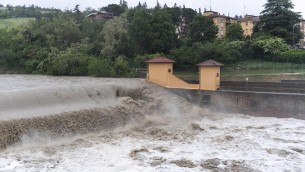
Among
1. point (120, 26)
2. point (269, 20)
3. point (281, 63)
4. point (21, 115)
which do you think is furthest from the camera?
point (269, 20)

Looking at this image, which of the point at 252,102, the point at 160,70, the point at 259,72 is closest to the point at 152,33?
the point at 259,72

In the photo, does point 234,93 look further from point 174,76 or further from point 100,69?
point 100,69

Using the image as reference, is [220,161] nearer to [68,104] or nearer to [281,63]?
[68,104]

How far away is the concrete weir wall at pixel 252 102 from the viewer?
1515 cm

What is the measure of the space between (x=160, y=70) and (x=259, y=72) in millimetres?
9148

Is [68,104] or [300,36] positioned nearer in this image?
[68,104]

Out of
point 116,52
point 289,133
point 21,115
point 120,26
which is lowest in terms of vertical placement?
point 289,133

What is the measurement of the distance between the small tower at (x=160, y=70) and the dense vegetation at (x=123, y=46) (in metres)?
5.05

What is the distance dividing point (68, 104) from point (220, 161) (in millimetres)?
6247

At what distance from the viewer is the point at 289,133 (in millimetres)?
12523

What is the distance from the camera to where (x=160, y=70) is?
18.4m

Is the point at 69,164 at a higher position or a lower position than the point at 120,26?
lower

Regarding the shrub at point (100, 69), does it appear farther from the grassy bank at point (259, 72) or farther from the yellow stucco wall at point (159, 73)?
the yellow stucco wall at point (159, 73)

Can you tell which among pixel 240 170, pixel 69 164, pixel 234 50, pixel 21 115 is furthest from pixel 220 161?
pixel 234 50
